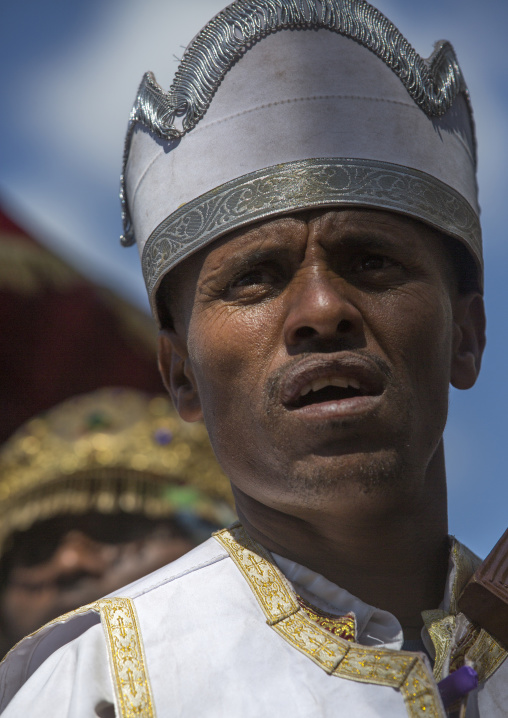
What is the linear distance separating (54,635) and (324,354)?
0.86 metres

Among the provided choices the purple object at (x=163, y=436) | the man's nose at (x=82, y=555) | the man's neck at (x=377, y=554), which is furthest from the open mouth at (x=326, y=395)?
the purple object at (x=163, y=436)

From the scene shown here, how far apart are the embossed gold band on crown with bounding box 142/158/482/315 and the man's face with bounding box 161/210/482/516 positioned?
0.10ft

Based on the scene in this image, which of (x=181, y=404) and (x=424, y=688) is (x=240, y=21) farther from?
(x=424, y=688)

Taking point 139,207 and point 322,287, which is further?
point 139,207

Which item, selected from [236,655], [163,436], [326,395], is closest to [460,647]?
[236,655]

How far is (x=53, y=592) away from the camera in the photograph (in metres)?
5.93

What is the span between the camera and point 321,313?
2090 millimetres

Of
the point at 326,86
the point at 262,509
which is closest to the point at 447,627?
the point at 262,509

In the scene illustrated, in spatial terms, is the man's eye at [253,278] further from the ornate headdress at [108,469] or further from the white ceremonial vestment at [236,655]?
the ornate headdress at [108,469]

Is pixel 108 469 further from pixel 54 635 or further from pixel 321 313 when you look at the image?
pixel 321 313

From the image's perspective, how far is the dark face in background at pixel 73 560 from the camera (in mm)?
5859

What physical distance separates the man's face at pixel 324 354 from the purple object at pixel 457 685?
1.19ft

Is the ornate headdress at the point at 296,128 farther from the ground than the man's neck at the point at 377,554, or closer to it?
farther from the ground

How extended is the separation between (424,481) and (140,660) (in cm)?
76
